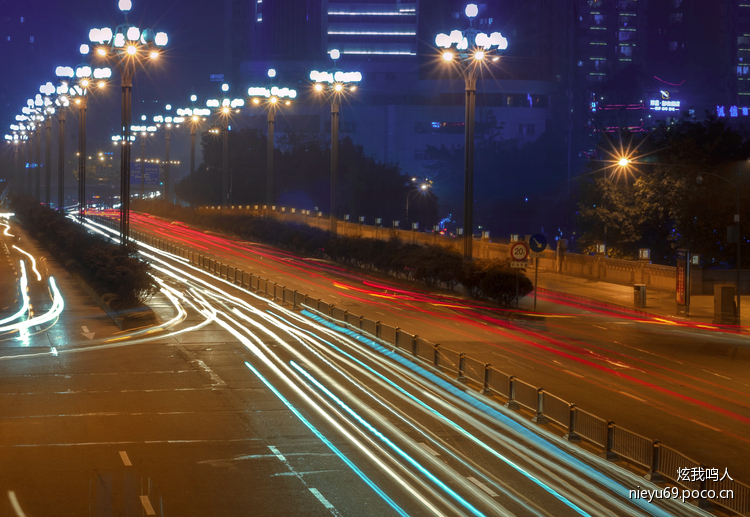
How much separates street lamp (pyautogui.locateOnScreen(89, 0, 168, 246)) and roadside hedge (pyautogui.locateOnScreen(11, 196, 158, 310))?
1.66 m

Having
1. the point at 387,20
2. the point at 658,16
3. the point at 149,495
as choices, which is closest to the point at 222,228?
the point at 149,495

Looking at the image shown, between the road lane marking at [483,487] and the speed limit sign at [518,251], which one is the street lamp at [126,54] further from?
the road lane marking at [483,487]

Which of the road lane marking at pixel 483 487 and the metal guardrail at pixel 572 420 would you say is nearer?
the metal guardrail at pixel 572 420

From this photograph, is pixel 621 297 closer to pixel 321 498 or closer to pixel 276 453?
pixel 276 453

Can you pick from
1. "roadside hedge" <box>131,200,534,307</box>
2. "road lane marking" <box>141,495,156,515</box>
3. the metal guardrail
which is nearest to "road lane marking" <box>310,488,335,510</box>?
"road lane marking" <box>141,495,156,515</box>

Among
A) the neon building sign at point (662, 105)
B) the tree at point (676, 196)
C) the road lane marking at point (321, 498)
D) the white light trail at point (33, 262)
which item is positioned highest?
the neon building sign at point (662, 105)

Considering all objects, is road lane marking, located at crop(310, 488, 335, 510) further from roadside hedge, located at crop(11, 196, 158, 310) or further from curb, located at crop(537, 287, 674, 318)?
curb, located at crop(537, 287, 674, 318)

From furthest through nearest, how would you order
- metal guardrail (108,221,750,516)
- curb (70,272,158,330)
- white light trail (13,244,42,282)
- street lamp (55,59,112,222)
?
street lamp (55,59,112,222), white light trail (13,244,42,282), curb (70,272,158,330), metal guardrail (108,221,750,516)

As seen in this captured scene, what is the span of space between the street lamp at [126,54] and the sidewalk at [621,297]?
64.4 feet

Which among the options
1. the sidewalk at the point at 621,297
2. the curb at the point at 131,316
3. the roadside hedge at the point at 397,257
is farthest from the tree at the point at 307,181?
the curb at the point at 131,316

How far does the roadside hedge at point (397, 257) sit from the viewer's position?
37188 mm

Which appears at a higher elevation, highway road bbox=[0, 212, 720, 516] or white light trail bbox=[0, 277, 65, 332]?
white light trail bbox=[0, 277, 65, 332]

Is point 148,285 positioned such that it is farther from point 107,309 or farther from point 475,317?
point 475,317

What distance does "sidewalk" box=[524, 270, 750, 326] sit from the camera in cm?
3712
